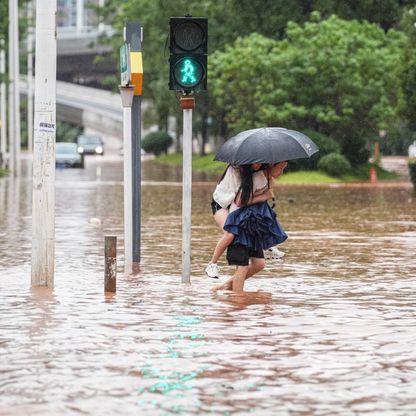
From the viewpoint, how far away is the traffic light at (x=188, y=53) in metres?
15.8

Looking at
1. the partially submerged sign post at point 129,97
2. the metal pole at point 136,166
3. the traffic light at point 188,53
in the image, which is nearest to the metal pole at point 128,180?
the partially submerged sign post at point 129,97

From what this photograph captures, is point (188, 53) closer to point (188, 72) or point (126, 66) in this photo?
point (188, 72)

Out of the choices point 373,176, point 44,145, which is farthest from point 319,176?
point 44,145

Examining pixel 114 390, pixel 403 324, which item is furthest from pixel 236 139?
pixel 114 390

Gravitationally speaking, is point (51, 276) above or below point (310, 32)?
below

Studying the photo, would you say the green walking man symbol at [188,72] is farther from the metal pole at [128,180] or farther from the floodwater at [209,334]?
the floodwater at [209,334]

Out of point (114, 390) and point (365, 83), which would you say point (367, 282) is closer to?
point (114, 390)

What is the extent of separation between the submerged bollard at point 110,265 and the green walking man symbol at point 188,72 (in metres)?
1.87

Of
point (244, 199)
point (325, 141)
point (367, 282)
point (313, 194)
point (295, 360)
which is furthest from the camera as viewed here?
point (325, 141)

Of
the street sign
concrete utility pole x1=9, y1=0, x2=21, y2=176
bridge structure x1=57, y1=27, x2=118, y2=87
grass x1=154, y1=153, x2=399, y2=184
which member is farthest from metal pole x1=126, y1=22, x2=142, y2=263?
bridge structure x1=57, y1=27, x2=118, y2=87

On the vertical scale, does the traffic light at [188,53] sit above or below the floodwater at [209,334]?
above

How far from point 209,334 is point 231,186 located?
140 inches

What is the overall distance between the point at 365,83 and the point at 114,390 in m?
46.9

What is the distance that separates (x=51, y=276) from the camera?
15.6m
